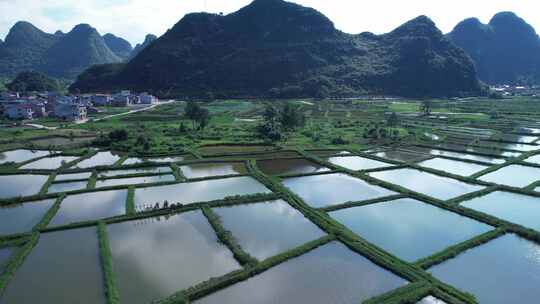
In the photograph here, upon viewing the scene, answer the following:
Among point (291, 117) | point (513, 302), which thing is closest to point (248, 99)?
point (291, 117)

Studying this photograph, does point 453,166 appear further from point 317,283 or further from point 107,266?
point 107,266

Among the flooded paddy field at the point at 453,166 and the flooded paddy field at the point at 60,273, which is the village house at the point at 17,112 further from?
the flooded paddy field at the point at 453,166

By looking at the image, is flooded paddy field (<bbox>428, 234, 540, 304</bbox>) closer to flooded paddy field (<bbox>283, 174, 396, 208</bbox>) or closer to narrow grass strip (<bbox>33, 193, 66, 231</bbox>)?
flooded paddy field (<bbox>283, 174, 396, 208</bbox>)

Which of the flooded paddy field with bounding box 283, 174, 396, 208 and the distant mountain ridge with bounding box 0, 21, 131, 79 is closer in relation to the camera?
the flooded paddy field with bounding box 283, 174, 396, 208

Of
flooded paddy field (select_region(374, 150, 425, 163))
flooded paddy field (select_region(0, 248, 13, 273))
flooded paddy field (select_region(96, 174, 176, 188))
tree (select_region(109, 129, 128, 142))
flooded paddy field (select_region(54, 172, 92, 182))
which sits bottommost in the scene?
flooded paddy field (select_region(0, 248, 13, 273))

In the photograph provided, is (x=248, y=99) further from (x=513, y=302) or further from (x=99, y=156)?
(x=513, y=302)

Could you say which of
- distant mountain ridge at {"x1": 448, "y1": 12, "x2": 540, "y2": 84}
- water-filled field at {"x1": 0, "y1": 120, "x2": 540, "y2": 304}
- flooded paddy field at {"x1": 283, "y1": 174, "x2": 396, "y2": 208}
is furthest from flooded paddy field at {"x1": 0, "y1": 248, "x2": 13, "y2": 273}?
distant mountain ridge at {"x1": 448, "y1": 12, "x2": 540, "y2": 84}
